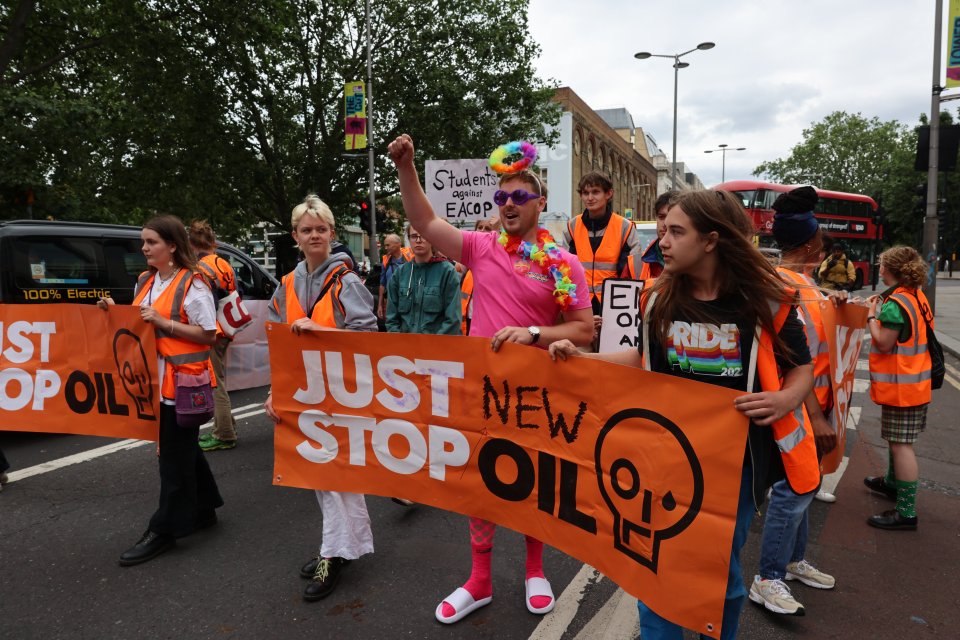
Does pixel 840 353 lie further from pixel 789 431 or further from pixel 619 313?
pixel 789 431

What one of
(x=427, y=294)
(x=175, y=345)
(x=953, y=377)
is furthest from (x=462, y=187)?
(x=953, y=377)

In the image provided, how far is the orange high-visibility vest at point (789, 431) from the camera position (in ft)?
6.03

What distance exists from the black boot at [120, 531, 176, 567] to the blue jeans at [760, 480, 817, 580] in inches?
Answer: 122

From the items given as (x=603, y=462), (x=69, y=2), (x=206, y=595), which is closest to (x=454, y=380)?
(x=603, y=462)

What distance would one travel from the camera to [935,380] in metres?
3.67

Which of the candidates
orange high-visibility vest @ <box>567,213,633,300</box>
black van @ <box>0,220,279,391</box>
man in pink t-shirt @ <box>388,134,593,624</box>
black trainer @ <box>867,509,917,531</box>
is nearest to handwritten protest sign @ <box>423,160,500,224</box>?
black van @ <box>0,220,279,391</box>

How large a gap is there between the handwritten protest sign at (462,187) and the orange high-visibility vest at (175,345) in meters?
4.63

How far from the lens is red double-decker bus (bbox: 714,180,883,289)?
26781 millimetres

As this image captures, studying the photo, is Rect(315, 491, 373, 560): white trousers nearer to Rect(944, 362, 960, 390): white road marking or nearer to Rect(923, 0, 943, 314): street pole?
Rect(944, 362, 960, 390): white road marking

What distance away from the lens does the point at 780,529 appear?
8.75 ft

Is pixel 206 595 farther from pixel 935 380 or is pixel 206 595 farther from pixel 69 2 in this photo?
pixel 69 2

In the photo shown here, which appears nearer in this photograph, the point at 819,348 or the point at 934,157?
the point at 819,348

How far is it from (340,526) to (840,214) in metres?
32.1

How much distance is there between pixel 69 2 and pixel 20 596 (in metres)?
16.4
